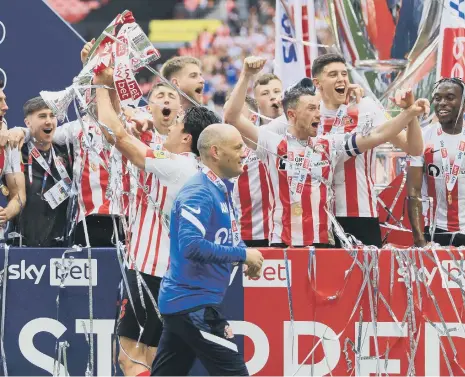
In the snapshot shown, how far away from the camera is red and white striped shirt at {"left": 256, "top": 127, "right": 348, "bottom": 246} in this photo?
7.80 meters

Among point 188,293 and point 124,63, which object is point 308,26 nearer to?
point 124,63

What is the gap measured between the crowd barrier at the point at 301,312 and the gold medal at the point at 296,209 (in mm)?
297

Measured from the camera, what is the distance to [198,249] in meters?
5.95

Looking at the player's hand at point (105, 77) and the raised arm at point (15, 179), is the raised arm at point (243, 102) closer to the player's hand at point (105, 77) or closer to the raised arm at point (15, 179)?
the player's hand at point (105, 77)

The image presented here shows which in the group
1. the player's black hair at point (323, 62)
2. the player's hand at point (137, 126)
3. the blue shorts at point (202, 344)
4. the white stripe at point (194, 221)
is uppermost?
the player's black hair at point (323, 62)

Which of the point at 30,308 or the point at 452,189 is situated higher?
the point at 452,189

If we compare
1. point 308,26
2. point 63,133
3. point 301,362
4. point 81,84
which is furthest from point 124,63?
point 308,26

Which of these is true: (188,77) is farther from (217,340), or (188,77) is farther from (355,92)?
(217,340)

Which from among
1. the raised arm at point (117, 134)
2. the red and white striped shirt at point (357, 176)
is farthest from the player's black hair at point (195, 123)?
the red and white striped shirt at point (357, 176)

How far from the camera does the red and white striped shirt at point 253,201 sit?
28.4ft

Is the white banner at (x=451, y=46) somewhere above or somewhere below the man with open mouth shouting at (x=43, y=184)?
above

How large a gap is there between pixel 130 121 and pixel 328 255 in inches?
62.0

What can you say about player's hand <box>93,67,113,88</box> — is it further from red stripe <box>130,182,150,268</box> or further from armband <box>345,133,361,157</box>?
armband <box>345,133,361,157</box>

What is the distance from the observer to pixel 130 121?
787 cm
